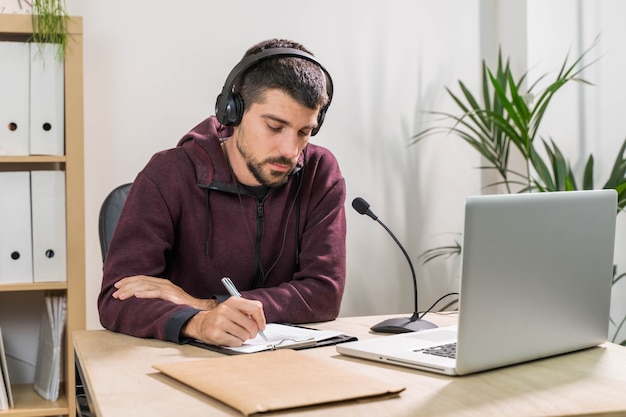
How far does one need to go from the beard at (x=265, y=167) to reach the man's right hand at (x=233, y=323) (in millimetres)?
501

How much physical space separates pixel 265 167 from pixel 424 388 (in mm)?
876

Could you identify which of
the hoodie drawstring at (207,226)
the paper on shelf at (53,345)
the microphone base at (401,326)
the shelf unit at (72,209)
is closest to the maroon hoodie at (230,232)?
the hoodie drawstring at (207,226)

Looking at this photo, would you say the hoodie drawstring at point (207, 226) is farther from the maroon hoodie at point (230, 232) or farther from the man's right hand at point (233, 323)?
the man's right hand at point (233, 323)

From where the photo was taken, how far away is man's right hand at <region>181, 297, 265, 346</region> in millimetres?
1416

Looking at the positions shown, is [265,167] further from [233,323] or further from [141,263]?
[233,323]

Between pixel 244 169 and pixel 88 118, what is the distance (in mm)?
1004

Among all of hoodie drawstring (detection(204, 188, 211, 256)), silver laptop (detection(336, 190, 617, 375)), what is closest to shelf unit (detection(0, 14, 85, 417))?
hoodie drawstring (detection(204, 188, 211, 256))

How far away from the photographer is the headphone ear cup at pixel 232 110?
74.1 inches

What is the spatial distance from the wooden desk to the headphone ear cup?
2.07 feet

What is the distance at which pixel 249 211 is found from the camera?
6.41 ft

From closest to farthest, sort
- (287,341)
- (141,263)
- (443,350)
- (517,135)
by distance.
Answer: (443,350) < (287,341) < (141,263) < (517,135)

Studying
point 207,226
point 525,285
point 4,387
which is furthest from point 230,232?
point 4,387

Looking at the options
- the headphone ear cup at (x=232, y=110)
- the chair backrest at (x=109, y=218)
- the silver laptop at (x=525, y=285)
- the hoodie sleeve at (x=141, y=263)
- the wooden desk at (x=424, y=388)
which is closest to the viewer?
the wooden desk at (x=424, y=388)

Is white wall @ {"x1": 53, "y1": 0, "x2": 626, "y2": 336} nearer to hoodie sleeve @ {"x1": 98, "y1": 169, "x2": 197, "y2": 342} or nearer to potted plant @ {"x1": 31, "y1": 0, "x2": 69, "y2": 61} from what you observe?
potted plant @ {"x1": 31, "y1": 0, "x2": 69, "y2": 61}
